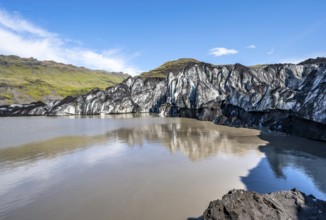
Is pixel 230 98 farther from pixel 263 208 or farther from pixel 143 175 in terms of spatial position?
pixel 263 208

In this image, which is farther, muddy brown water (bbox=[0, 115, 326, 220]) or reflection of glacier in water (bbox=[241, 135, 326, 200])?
reflection of glacier in water (bbox=[241, 135, 326, 200])

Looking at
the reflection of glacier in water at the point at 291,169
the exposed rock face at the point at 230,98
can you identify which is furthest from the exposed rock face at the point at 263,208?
the exposed rock face at the point at 230,98

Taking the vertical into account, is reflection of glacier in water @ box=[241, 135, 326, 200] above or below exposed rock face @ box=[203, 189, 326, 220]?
below

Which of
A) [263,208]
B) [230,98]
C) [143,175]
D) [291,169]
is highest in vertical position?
[230,98]

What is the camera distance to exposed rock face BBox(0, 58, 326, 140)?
38781 millimetres

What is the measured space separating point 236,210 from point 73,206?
29.5 feet

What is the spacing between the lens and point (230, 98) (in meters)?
63.0

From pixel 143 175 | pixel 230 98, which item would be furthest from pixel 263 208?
pixel 230 98

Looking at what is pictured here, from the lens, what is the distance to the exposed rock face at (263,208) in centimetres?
1148

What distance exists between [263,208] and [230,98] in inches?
2077

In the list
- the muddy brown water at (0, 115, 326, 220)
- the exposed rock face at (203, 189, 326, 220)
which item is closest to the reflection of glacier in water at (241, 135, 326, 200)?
the muddy brown water at (0, 115, 326, 220)

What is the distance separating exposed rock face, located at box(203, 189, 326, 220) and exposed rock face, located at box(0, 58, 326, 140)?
79.1 ft

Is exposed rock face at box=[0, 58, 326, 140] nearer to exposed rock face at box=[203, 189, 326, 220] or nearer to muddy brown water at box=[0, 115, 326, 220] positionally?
muddy brown water at box=[0, 115, 326, 220]

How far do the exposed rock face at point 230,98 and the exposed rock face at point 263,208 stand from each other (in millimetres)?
24114
